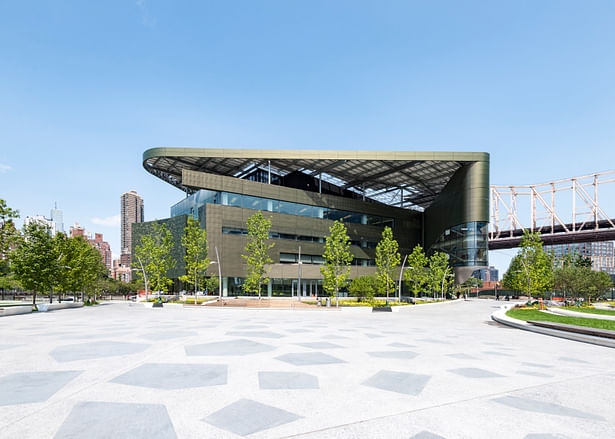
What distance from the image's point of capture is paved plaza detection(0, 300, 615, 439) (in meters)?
5.60

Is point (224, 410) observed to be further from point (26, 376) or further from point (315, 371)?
point (26, 376)

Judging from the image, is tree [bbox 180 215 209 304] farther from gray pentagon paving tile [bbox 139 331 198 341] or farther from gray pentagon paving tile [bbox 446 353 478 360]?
gray pentagon paving tile [bbox 446 353 478 360]

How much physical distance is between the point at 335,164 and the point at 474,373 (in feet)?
182

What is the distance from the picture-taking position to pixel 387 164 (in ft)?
208

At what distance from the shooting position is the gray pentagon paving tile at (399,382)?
7.75m

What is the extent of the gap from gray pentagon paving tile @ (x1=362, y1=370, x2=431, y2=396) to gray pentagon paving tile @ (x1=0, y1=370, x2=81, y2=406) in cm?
652

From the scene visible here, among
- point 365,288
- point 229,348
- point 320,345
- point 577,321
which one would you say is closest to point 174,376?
point 229,348

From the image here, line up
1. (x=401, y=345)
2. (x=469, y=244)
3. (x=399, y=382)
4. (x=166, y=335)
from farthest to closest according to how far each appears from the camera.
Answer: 1. (x=469, y=244)
2. (x=166, y=335)
3. (x=401, y=345)
4. (x=399, y=382)

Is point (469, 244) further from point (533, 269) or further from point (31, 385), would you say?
point (31, 385)

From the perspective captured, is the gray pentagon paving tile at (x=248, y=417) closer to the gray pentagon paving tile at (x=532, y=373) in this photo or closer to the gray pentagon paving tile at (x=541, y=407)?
the gray pentagon paving tile at (x=541, y=407)

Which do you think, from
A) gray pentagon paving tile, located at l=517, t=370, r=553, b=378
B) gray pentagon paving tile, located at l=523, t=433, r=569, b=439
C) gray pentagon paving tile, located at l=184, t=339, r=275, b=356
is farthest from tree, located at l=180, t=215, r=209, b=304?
gray pentagon paving tile, located at l=523, t=433, r=569, b=439

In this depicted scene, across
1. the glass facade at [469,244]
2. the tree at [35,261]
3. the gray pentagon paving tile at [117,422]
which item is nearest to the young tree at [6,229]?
the tree at [35,261]

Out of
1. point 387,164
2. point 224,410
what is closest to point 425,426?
point 224,410

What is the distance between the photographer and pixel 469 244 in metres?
66.9
